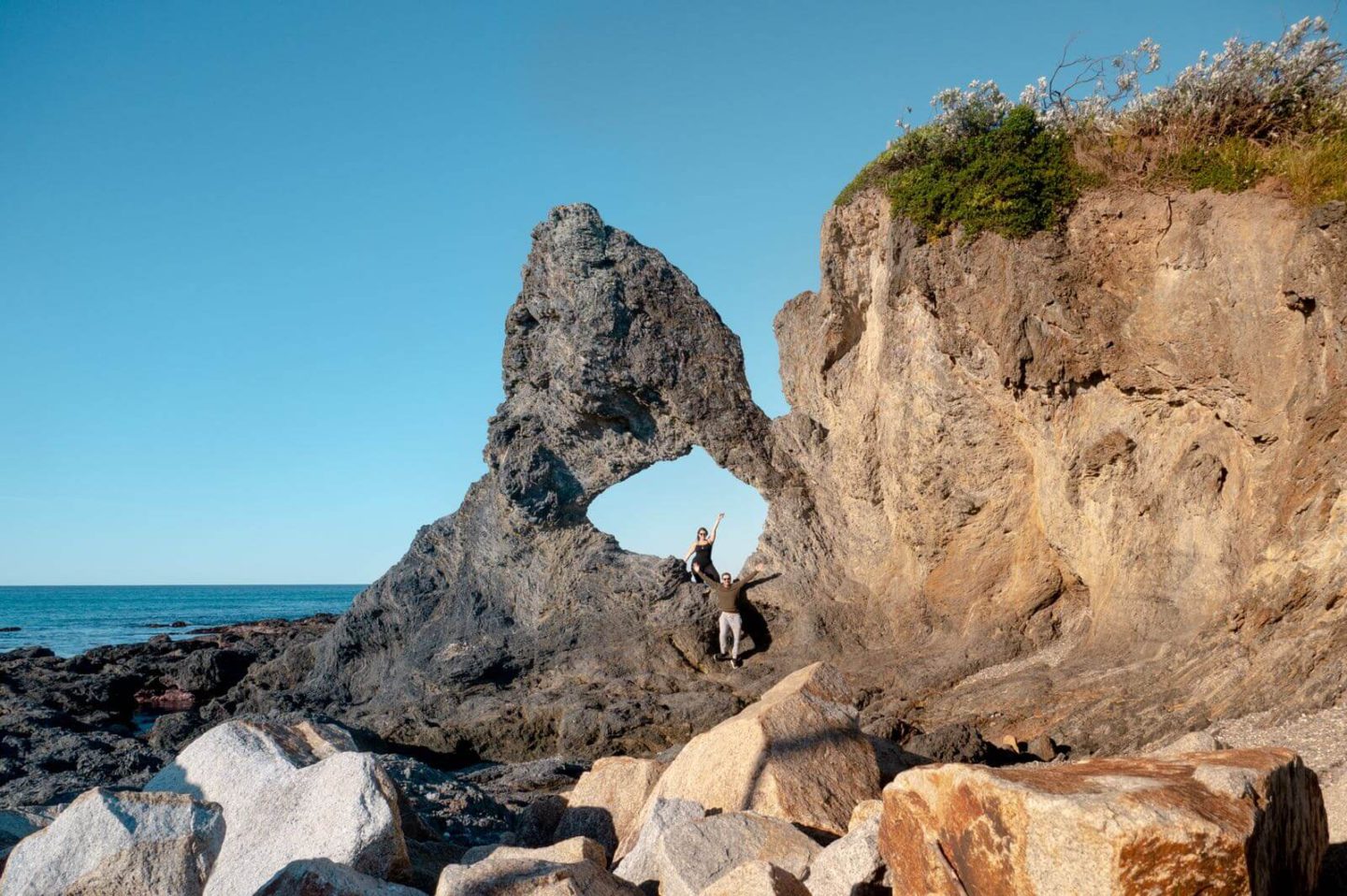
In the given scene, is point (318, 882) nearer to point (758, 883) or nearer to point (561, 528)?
point (758, 883)

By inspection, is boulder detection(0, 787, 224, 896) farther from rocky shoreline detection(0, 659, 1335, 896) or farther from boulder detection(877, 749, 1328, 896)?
boulder detection(877, 749, 1328, 896)

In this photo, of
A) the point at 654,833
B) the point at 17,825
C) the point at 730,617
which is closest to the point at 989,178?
the point at 730,617

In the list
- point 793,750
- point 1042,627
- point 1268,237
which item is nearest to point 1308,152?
point 1268,237

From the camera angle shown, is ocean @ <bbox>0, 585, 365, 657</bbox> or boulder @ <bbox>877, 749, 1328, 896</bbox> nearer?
boulder @ <bbox>877, 749, 1328, 896</bbox>

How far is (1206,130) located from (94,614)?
83.9 meters

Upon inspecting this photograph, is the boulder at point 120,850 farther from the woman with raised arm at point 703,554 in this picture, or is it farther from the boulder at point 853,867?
the woman with raised arm at point 703,554

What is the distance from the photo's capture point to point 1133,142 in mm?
12945

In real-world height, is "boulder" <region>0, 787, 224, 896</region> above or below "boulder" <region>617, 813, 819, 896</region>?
above

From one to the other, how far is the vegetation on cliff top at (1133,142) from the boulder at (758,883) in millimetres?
9665

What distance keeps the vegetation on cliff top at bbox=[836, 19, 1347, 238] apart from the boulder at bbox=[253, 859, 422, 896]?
1126 cm

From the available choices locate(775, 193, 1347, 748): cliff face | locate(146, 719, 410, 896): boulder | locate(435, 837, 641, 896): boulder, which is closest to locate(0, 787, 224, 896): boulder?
locate(146, 719, 410, 896): boulder

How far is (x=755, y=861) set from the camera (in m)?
5.11

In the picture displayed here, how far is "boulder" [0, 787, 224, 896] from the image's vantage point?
5461 millimetres

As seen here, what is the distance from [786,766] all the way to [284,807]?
3474mm
